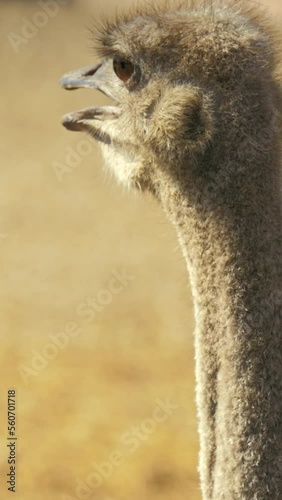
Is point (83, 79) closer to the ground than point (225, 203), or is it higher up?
higher up

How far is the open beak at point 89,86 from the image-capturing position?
3002mm

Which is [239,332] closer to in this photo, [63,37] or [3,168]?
[3,168]

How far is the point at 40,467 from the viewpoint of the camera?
613 centimetres

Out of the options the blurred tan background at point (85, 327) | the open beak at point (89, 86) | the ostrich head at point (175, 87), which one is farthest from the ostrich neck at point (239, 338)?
the open beak at point (89, 86)

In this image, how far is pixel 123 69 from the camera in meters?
2.89

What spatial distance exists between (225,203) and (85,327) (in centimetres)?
573

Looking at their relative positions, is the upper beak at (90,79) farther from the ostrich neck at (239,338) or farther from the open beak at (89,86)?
the ostrich neck at (239,338)

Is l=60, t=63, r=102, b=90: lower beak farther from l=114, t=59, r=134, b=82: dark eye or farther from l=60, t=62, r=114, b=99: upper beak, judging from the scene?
l=114, t=59, r=134, b=82: dark eye

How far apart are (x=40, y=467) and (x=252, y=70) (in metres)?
3.92
